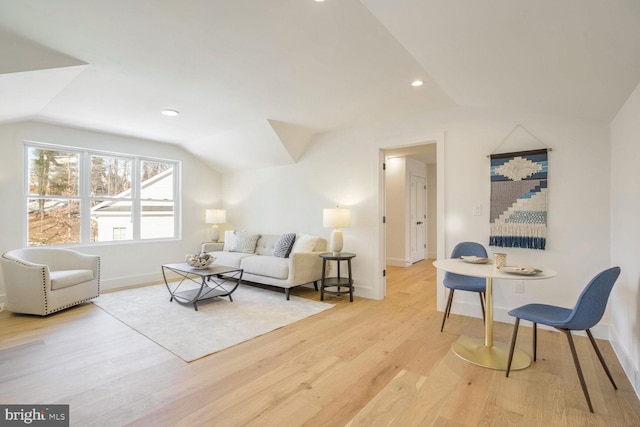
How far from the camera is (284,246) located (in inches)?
184

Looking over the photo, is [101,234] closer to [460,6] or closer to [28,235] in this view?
[28,235]

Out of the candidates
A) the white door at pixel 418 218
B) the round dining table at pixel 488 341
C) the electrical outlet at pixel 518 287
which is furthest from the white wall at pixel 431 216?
the round dining table at pixel 488 341

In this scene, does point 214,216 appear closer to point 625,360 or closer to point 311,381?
point 311,381

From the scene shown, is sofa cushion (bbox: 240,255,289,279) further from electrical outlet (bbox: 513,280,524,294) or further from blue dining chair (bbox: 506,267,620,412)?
blue dining chair (bbox: 506,267,620,412)

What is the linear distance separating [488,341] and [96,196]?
5.49 metres

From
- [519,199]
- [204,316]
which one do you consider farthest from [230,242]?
[519,199]

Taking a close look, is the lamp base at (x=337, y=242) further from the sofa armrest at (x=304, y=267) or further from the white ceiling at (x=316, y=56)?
the white ceiling at (x=316, y=56)

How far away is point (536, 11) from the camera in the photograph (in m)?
1.60

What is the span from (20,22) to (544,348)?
453 cm

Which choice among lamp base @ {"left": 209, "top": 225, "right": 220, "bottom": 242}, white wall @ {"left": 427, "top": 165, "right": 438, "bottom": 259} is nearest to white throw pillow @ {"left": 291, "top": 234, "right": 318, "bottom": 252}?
lamp base @ {"left": 209, "top": 225, "right": 220, "bottom": 242}

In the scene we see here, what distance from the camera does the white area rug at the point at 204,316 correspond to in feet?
9.02

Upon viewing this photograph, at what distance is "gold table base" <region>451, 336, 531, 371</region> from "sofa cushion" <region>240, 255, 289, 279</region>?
2.22 m

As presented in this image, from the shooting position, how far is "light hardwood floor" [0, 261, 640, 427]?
1.74 metres

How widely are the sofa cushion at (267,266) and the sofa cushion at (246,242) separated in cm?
54
